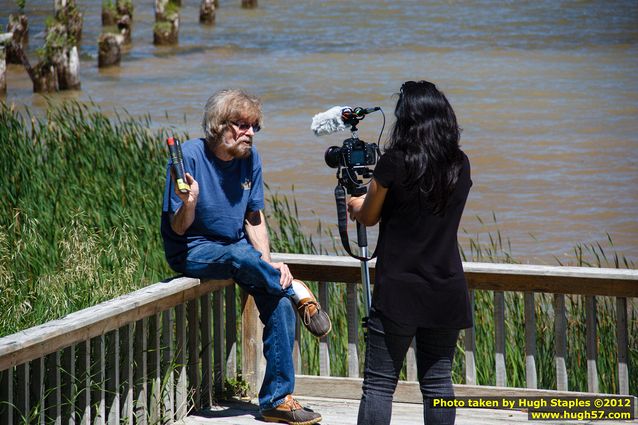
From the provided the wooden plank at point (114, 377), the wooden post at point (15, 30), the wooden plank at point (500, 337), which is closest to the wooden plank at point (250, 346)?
the wooden plank at point (114, 377)

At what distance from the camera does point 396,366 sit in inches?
156

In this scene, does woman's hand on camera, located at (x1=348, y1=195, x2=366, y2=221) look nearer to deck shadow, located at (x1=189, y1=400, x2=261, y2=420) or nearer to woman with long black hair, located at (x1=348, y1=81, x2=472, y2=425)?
woman with long black hair, located at (x1=348, y1=81, x2=472, y2=425)

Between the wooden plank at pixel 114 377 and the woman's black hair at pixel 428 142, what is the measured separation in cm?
137

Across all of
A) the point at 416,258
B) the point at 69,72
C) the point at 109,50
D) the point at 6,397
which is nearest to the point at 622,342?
the point at 416,258

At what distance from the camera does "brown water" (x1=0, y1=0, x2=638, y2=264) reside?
15422 millimetres

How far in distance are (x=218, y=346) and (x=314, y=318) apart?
0.70 metres

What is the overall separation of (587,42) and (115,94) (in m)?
13.4

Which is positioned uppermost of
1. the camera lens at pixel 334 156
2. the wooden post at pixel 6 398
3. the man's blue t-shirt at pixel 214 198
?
the camera lens at pixel 334 156

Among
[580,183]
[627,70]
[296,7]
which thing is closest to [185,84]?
[627,70]

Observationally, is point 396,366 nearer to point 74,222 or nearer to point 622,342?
point 622,342

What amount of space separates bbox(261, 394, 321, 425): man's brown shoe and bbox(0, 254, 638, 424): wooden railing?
402 millimetres

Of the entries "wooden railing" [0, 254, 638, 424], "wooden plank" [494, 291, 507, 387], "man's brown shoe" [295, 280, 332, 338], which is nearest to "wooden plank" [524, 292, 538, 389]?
"wooden railing" [0, 254, 638, 424]

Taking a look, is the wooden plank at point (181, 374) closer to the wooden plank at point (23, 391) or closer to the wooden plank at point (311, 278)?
the wooden plank at point (311, 278)

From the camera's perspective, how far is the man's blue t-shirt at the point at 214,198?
4.75 m
